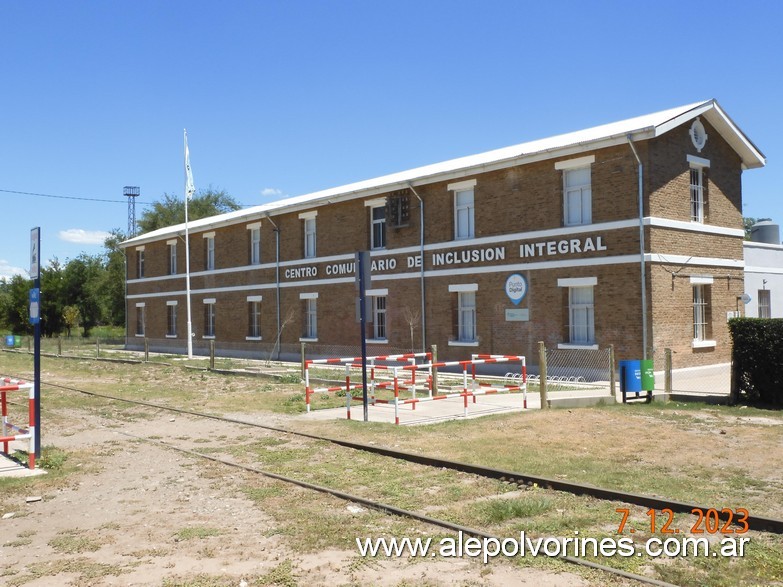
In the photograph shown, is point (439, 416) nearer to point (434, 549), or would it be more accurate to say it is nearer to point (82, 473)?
point (82, 473)

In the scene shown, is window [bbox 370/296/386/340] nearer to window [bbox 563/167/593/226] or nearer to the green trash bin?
window [bbox 563/167/593/226]

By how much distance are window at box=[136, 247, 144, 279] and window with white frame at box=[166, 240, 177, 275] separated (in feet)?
12.8

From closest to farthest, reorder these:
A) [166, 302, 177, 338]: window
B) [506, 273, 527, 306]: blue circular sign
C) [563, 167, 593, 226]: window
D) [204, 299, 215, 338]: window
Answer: [563, 167, 593, 226]: window, [506, 273, 527, 306]: blue circular sign, [204, 299, 215, 338]: window, [166, 302, 177, 338]: window

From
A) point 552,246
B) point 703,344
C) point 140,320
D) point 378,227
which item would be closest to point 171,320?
point 140,320

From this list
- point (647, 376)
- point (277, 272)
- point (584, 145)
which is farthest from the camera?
point (277, 272)

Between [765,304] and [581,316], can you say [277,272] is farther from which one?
[765,304]

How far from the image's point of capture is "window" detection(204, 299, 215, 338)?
1470 inches

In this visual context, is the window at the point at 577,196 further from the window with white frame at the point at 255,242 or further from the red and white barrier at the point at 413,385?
the window with white frame at the point at 255,242

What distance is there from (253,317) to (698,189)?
20.7m

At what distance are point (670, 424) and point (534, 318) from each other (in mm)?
9499

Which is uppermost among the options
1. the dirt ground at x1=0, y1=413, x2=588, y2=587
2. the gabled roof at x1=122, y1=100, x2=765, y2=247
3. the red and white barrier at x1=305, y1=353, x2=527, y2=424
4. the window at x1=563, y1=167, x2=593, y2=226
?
the gabled roof at x1=122, y1=100, x2=765, y2=247

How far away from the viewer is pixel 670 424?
40.1 feet

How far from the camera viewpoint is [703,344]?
20672 millimetres

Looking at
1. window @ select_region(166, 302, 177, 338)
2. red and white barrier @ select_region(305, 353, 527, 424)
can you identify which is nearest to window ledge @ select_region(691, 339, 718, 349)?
red and white barrier @ select_region(305, 353, 527, 424)
